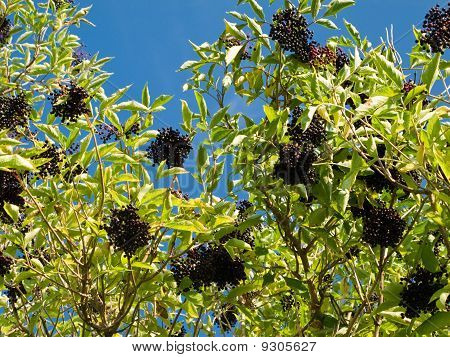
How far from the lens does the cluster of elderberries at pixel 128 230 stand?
318 cm

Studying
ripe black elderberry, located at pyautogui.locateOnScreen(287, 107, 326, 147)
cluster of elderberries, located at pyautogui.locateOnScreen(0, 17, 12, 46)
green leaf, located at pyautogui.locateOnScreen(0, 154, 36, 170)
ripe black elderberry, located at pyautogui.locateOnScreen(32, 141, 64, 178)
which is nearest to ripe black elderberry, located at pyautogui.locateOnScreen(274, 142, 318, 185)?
ripe black elderberry, located at pyautogui.locateOnScreen(287, 107, 326, 147)

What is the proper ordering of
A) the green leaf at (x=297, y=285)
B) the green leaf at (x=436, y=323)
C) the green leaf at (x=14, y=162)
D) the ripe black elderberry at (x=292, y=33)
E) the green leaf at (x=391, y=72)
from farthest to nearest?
1. the ripe black elderberry at (x=292, y=33)
2. the green leaf at (x=297, y=285)
3. the green leaf at (x=391, y=72)
4. the green leaf at (x=436, y=323)
5. the green leaf at (x=14, y=162)

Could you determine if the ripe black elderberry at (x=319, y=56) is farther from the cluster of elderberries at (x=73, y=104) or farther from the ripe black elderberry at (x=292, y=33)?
the cluster of elderberries at (x=73, y=104)

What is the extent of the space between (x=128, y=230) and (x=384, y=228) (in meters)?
1.25

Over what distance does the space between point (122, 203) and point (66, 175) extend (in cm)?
83

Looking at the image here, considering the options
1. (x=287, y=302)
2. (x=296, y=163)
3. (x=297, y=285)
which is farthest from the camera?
(x=287, y=302)

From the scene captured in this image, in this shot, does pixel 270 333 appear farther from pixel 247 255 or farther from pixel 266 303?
pixel 247 255

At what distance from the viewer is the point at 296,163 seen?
324 centimetres

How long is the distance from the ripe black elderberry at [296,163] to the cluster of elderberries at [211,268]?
55cm

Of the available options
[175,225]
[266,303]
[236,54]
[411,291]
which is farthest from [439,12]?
[266,303]

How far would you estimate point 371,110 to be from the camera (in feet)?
9.65

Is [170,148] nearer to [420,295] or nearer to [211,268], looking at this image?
[211,268]

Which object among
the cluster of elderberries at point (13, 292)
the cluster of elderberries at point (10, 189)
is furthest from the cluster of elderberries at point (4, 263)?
the cluster of elderberries at point (10, 189)

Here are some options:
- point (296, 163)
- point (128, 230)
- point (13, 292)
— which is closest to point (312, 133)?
point (296, 163)
